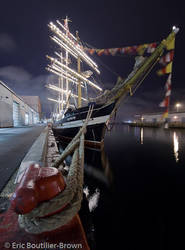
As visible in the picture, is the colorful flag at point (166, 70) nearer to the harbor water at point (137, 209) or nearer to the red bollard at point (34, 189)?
the harbor water at point (137, 209)

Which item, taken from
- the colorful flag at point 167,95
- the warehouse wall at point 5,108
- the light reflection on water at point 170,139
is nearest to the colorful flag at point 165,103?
the colorful flag at point 167,95

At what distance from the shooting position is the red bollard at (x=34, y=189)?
78cm

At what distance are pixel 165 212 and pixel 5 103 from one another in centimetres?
2280

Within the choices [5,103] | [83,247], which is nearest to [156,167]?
[83,247]

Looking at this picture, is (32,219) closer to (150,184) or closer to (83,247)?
(83,247)

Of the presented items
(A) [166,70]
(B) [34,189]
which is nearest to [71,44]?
(A) [166,70]

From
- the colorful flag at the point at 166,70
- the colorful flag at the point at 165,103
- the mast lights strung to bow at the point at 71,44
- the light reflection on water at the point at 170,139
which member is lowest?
the light reflection on water at the point at 170,139

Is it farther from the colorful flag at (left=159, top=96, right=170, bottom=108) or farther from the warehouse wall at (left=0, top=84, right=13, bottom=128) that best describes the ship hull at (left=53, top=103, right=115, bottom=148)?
the warehouse wall at (left=0, top=84, right=13, bottom=128)

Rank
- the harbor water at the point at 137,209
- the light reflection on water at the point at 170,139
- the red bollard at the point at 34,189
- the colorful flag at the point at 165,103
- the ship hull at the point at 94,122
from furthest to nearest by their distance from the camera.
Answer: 1. the light reflection on water at the point at 170,139
2. the ship hull at the point at 94,122
3. the colorful flag at the point at 165,103
4. the harbor water at the point at 137,209
5. the red bollard at the point at 34,189

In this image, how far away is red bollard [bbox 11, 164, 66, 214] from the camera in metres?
0.78

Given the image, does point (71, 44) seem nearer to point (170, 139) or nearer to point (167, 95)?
point (167, 95)

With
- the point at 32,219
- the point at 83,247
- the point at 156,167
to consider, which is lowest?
the point at 156,167

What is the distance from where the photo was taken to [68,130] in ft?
33.8

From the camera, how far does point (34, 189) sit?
825 mm
